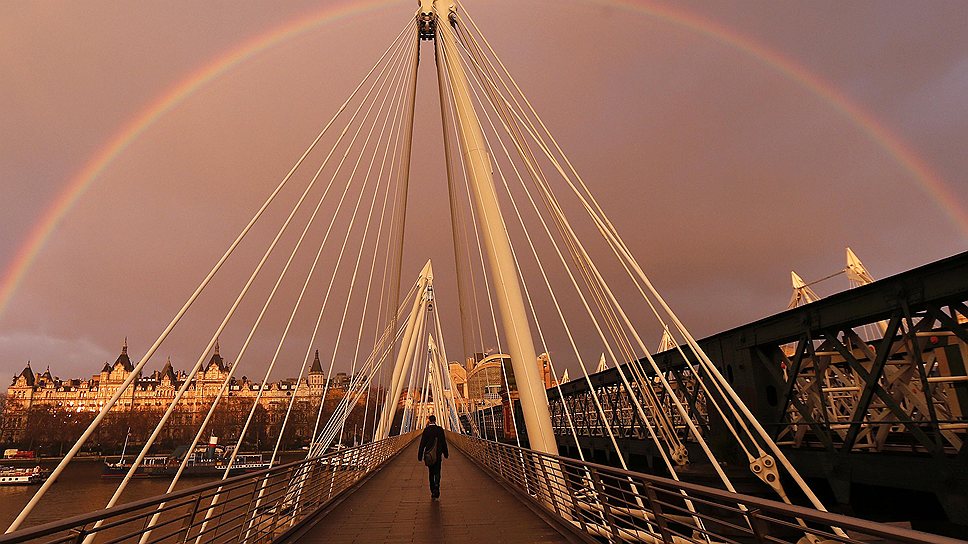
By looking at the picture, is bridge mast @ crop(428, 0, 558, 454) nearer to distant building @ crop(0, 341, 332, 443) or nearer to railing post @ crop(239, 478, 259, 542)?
railing post @ crop(239, 478, 259, 542)

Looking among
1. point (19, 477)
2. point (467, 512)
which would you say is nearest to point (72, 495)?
point (19, 477)

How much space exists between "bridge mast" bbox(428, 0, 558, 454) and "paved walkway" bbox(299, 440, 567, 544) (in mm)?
1423

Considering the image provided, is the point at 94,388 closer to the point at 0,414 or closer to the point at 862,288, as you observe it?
the point at 0,414

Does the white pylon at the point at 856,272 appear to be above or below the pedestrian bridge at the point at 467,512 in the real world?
above

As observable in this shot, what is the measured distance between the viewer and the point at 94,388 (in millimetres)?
117625

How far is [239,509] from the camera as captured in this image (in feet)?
25.4

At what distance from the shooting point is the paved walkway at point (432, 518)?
6.73 meters

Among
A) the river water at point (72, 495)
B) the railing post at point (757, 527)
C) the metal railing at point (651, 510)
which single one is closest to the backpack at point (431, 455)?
the metal railing at point (651, 510)

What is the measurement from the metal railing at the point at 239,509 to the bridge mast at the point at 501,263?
141 inches

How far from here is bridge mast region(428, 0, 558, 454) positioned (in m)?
8.94

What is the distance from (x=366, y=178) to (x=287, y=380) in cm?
13425

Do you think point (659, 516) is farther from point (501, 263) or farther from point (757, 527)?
point (501, 263)

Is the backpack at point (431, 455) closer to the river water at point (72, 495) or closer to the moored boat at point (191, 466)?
the river water at point (72, 495)

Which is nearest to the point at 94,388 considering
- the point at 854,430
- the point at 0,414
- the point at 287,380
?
the point at 0,414
